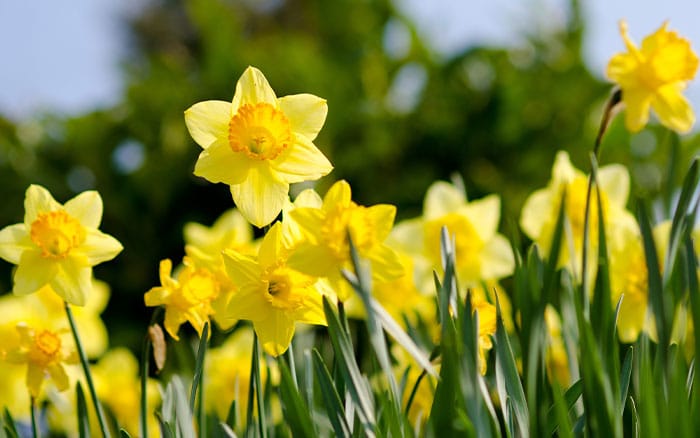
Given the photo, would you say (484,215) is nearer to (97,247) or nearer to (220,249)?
(220,249)

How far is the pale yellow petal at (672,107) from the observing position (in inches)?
43.8

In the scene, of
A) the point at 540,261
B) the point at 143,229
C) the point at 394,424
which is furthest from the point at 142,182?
the point at 394,424

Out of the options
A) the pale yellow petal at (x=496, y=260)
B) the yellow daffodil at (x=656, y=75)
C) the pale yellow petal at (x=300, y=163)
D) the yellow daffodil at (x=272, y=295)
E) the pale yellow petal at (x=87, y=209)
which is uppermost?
the yellow daffodil at (x=656, y=75)

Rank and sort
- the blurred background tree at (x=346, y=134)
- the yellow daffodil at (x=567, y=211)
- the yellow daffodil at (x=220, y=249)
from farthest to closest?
the blurred background tree at (x=346, y=134), the yellow daffodil at (x=567, y=211), the yellow daffodil at (x=220, y=249)

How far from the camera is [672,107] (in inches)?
44.6

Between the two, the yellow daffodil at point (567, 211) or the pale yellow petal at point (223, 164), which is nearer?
the pale yellow petal at point (223, 164)

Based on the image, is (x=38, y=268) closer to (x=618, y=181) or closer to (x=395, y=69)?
(x=618, y=181)

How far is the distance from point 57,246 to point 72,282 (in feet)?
0.16

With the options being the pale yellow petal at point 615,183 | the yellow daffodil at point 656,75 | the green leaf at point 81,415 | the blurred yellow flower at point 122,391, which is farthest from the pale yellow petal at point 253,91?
the blurred yellow flower at point 122,391

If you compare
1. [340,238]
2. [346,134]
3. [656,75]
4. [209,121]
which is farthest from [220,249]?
[346,134]

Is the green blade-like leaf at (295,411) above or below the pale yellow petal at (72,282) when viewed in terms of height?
below

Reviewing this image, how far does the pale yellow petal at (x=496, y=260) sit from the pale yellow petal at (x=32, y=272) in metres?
0.71

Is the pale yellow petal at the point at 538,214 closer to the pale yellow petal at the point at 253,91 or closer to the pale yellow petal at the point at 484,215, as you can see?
the pale yellow petal at the point at 484,215

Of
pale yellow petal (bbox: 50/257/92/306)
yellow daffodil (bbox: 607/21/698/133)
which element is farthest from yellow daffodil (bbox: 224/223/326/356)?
yellow daffodil (bbox: 607/21/698/133)
